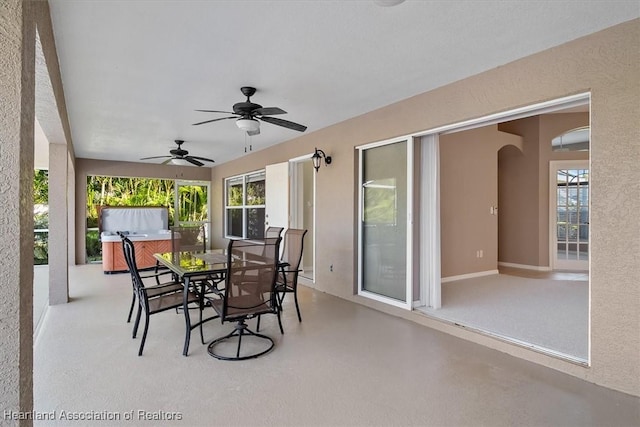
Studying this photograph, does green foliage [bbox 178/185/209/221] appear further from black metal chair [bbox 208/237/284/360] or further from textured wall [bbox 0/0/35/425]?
textured wall [bbox 0/0/35/425]

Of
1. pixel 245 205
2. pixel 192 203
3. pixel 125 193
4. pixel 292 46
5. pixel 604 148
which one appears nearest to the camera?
pixel 604 148

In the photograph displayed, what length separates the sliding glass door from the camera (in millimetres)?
4070

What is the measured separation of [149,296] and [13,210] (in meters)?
2.34

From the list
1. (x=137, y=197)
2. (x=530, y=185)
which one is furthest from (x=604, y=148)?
(x=137, y=197)

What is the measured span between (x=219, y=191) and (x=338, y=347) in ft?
22.5

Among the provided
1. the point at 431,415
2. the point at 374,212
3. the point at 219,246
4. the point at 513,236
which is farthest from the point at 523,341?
the point at 219,246

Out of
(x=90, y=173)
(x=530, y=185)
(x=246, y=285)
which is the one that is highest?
(x=90, y=173)

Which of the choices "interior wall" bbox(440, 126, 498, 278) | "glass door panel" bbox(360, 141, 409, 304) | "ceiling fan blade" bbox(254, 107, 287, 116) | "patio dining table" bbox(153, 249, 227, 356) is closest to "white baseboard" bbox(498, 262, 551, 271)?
"interior wall" bbox(440, 126, 498, 278)

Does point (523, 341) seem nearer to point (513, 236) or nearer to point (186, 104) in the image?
point (186, 104)

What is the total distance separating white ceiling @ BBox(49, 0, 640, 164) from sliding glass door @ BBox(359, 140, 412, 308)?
27.4 inches

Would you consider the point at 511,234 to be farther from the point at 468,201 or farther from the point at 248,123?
the point at 248,123

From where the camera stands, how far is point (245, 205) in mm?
7930

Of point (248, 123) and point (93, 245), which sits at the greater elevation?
point (248, 123)

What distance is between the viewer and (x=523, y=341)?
9.82 feet
